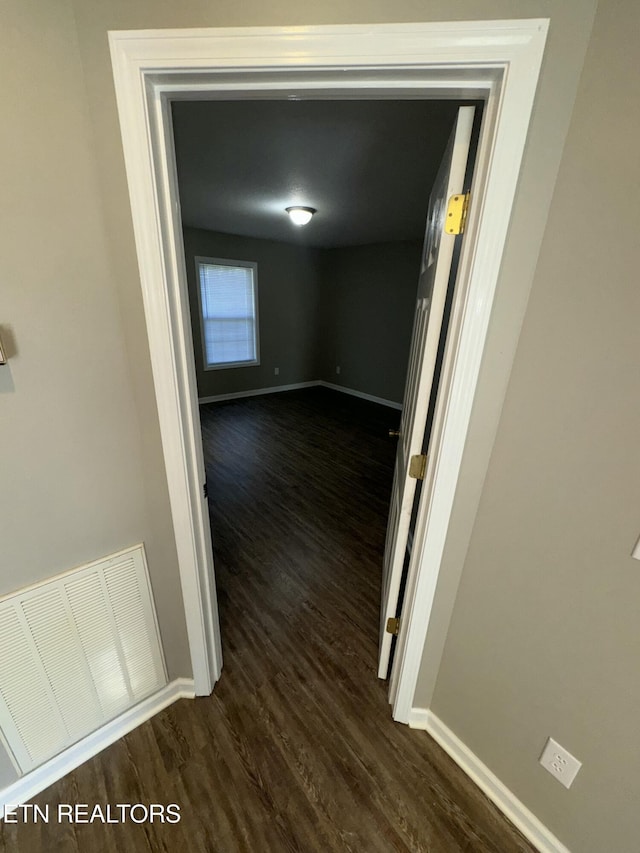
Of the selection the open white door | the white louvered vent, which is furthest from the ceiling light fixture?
the white louvered vent

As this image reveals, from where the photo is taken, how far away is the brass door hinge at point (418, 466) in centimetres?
111

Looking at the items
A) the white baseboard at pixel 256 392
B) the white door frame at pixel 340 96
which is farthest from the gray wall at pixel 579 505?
the white baseboard at pixel 256 392

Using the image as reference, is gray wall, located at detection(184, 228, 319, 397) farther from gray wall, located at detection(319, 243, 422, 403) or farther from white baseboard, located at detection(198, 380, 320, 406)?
gray wall, located at detection(319, 243, 422, 403)

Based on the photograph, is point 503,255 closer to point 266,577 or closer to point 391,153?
point 391,153

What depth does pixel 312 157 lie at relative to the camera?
83.7 inches

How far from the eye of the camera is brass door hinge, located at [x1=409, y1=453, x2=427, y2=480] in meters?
1.11

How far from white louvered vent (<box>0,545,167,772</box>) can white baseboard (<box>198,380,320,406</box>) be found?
14.3 ft

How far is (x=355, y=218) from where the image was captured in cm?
369

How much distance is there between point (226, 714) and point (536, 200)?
2055 mm

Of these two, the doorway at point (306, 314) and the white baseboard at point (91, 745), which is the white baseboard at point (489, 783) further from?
the white baseboard at point (91, 745)

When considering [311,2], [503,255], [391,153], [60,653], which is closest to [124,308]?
[311,2]

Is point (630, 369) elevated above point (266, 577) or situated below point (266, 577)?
above

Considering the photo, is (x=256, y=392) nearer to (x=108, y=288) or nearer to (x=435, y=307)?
(x=108, y=288)

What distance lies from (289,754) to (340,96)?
2.12 meters
